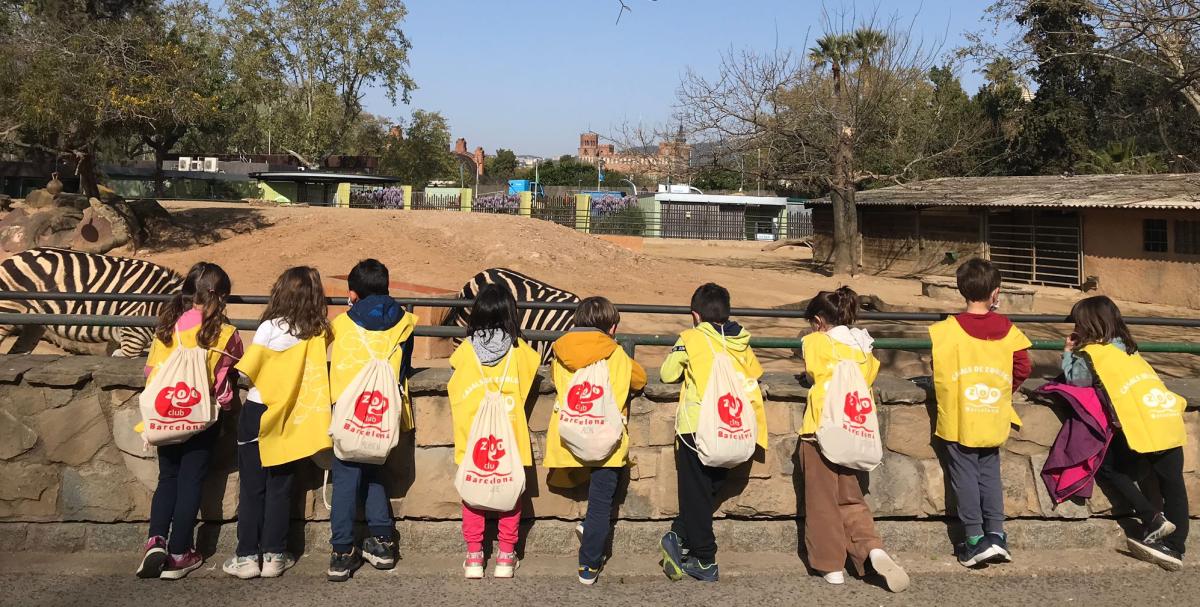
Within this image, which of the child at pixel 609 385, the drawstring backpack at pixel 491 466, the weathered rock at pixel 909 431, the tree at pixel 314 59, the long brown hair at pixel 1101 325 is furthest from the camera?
the tree at pixel 314 59

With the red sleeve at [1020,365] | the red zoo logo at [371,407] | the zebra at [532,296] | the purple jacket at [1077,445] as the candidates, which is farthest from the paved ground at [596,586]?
the zebra at [532,296]

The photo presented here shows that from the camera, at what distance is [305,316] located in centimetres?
425

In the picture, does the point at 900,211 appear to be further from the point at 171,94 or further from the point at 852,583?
the point at 852,583

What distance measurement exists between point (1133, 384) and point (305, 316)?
3.69m

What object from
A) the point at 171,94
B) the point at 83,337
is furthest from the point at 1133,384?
the point at 171,94

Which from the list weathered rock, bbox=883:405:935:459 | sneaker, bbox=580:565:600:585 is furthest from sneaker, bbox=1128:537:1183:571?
sneaker, bbox=580:565:600:585

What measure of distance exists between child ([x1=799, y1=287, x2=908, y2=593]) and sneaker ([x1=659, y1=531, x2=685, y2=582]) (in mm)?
575

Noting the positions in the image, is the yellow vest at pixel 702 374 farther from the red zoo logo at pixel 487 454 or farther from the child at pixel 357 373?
the child at pixel 357 373

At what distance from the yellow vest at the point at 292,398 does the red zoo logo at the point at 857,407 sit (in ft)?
7.30

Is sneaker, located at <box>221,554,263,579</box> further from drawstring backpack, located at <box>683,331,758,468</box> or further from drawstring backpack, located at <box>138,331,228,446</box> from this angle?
drawstring backpack, located at <box>683,331,758,468</box>

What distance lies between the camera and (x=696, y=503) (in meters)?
4.29

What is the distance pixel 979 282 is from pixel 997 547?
3.87 feet

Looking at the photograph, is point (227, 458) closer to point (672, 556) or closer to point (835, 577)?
point (672, 556)

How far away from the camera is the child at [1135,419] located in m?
4.41
